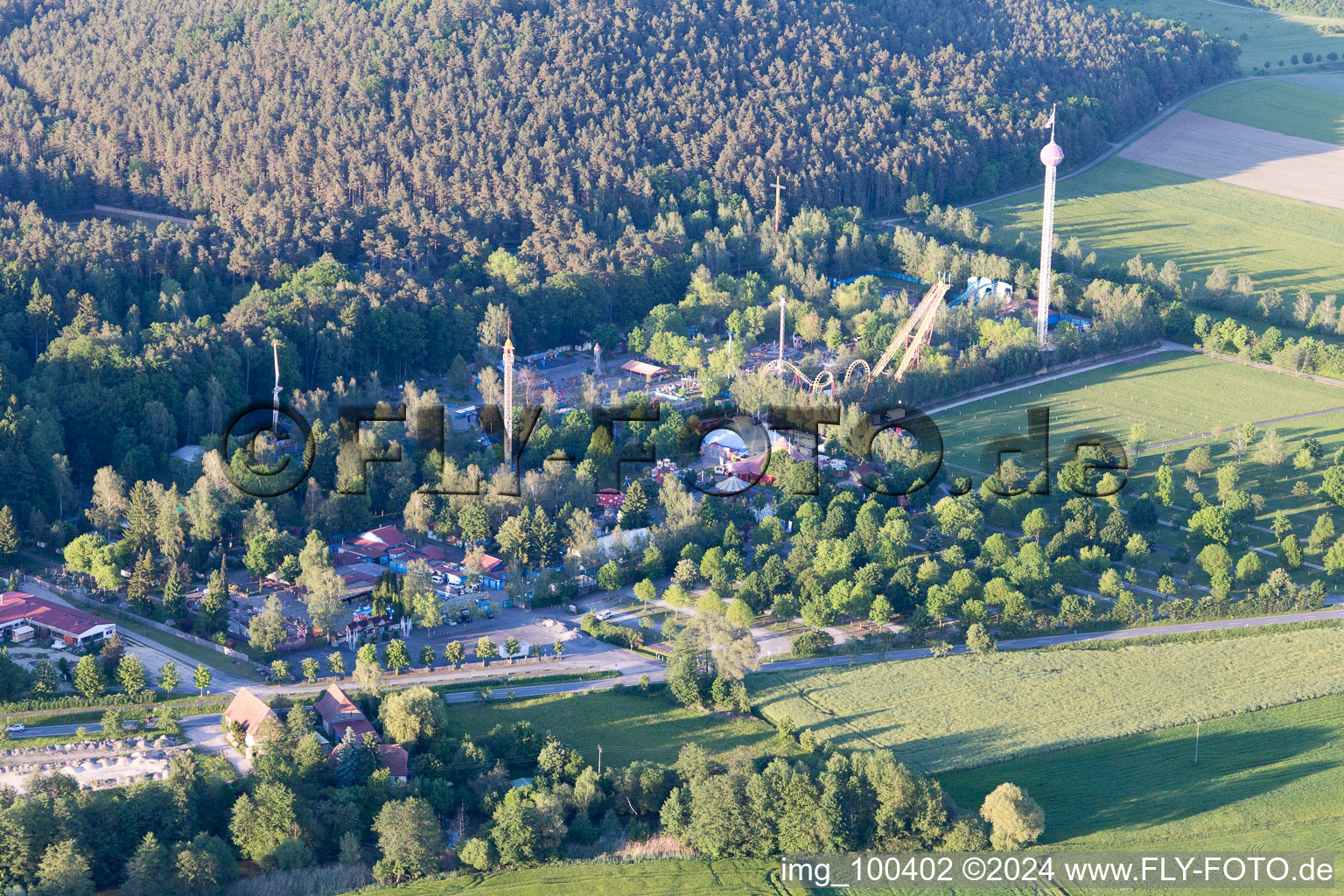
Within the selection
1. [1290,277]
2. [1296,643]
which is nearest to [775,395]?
[1296,643]

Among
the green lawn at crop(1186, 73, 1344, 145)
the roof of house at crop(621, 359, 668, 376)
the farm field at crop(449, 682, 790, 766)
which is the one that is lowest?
the farm field at crop(449, 682, 790, 766)

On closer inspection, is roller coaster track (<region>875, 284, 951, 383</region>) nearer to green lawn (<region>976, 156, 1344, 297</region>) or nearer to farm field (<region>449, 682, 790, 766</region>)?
green lawn (<region>976, 156, 1344, 297</region>)

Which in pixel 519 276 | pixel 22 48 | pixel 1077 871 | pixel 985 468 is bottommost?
pixel 1077 871

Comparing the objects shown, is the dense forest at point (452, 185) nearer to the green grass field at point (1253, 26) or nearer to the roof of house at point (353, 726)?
the roof of house at point (353, 726)

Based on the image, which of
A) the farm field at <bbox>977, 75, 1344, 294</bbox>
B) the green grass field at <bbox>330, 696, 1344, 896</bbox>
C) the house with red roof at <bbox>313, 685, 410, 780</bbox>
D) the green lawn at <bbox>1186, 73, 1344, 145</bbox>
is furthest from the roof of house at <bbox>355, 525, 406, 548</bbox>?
the green lawn at <bbox>1186, 73, 1344, 145</bbox>

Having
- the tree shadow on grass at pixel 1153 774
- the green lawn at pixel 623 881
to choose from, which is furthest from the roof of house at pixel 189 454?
the tree shadow on grass at pixel 1153 774

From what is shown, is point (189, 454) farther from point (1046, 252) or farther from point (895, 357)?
point (1046, 252)

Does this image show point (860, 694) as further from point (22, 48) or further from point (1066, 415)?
point (22, 48)
